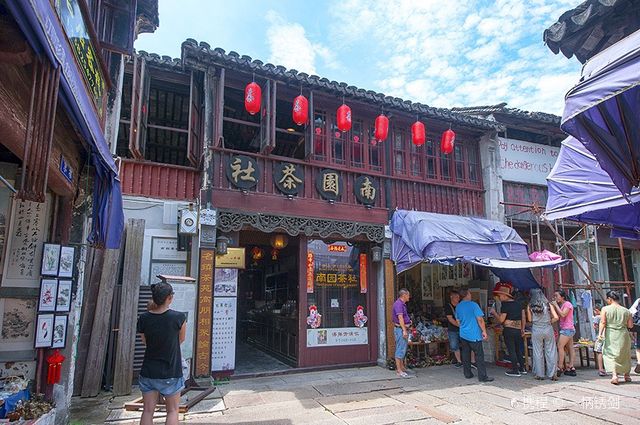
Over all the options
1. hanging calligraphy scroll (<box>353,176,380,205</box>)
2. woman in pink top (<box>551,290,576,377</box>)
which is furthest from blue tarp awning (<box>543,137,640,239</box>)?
hanging calligraphy scroll (<box>353,176,380,205</box>)

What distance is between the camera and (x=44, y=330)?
5.38 metres

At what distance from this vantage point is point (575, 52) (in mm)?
5316

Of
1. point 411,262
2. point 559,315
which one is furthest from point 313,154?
point 559,315

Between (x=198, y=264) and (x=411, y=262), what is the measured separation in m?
4.90

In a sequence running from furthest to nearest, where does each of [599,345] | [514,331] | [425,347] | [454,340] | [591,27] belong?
1. [425,347]
2. [454,340]
3. [514,331]
4. [599,345]
5. [591,27]

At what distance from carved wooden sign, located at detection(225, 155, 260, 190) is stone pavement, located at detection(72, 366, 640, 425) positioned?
4241 millimetres

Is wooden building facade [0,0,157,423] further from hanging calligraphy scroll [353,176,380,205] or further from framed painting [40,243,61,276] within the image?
hanging calligraphy scroll [353,176,380,205]

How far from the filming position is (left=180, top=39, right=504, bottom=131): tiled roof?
874 centimetres

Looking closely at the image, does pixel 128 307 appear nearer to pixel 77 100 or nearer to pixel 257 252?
pixel 257 252

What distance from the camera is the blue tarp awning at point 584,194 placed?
4.37 meters

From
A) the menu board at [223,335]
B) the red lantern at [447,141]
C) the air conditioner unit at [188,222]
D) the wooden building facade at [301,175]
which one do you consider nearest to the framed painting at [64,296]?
the air conditioner unit at [188,222]

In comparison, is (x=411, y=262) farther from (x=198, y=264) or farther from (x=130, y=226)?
(x=130, y=226)

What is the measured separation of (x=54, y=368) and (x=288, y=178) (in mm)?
5785

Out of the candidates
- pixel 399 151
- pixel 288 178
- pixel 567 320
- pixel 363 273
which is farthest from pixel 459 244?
pixel 288 178
